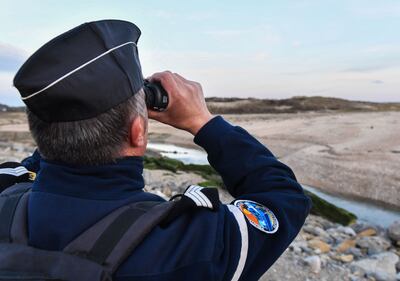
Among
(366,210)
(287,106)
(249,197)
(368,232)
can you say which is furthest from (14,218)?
(287,106)

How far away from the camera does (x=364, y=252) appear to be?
24.2 feet

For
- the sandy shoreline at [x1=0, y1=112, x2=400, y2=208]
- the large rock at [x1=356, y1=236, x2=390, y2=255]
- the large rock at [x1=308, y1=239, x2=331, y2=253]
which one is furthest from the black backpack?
the sandy shoreline at [x1=0, y1=112, x2=400, y2=208]

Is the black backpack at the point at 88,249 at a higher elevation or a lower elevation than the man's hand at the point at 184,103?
lower

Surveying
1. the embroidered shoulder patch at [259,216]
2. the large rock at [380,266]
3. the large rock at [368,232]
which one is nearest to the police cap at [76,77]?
the embroidered shoulder patch at [259,216]

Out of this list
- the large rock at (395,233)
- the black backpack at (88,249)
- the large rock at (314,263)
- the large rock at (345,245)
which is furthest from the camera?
the large rock at (395,233)

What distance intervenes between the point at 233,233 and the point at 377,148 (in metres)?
17.4

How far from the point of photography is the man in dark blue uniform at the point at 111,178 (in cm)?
137

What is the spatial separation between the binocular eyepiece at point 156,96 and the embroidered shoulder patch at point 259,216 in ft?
1.33

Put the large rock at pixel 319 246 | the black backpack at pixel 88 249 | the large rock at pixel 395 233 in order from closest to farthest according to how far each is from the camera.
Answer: the black backpack at pixel 88 249, the large rock at pixel 319 246, the large rock at pixel 395 233

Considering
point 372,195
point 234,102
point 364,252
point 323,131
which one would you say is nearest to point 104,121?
point 364,252

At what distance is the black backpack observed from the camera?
1.32 meters

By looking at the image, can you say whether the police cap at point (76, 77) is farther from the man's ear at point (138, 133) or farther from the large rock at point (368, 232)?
the large rock at point (368, 232)

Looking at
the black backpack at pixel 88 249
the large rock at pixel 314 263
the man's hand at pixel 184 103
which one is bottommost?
the large rock at pixel 314 263

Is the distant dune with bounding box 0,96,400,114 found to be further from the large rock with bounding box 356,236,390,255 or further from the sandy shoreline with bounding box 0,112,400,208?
the large rock with bounding box 356,236,390,255
